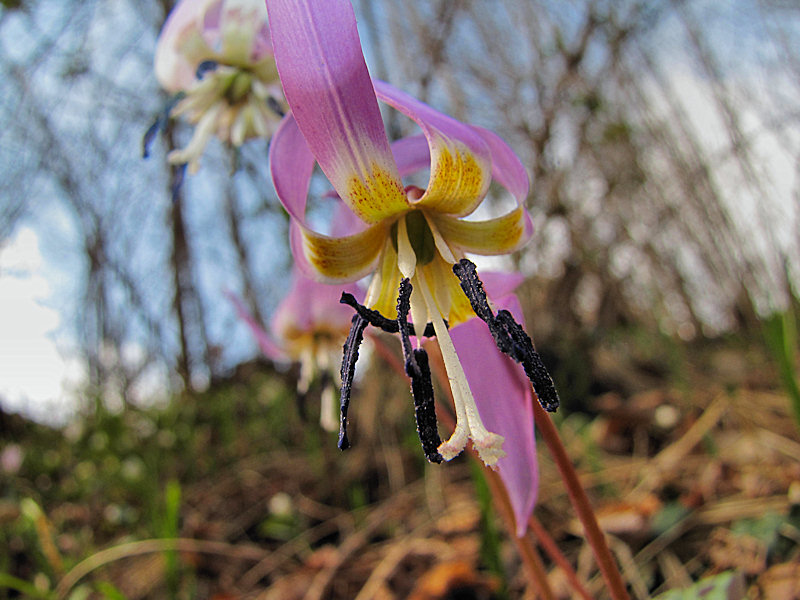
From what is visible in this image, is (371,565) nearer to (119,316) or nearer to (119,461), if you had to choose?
(119,461)

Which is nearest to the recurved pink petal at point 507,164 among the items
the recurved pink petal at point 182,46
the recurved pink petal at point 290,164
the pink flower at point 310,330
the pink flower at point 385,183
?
the pink flower at point 385,183

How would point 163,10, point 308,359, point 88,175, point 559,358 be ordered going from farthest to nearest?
point 88,175 < point 163,10 < point 559,358 < point 308,359

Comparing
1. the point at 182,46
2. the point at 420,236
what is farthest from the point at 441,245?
the point at 182,46

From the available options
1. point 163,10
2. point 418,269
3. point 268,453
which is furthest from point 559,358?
point 163,10

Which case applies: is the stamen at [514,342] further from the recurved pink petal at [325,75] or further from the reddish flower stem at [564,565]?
the reddish flower stem at [564,565]

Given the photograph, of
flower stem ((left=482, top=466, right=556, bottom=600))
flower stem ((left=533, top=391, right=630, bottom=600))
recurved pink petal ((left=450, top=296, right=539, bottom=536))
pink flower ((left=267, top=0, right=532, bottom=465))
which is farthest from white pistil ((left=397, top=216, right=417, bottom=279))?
flower stem ((left=482, top=466, right=556, bottom=600))

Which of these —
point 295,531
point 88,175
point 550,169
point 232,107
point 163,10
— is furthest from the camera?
point 88,175
